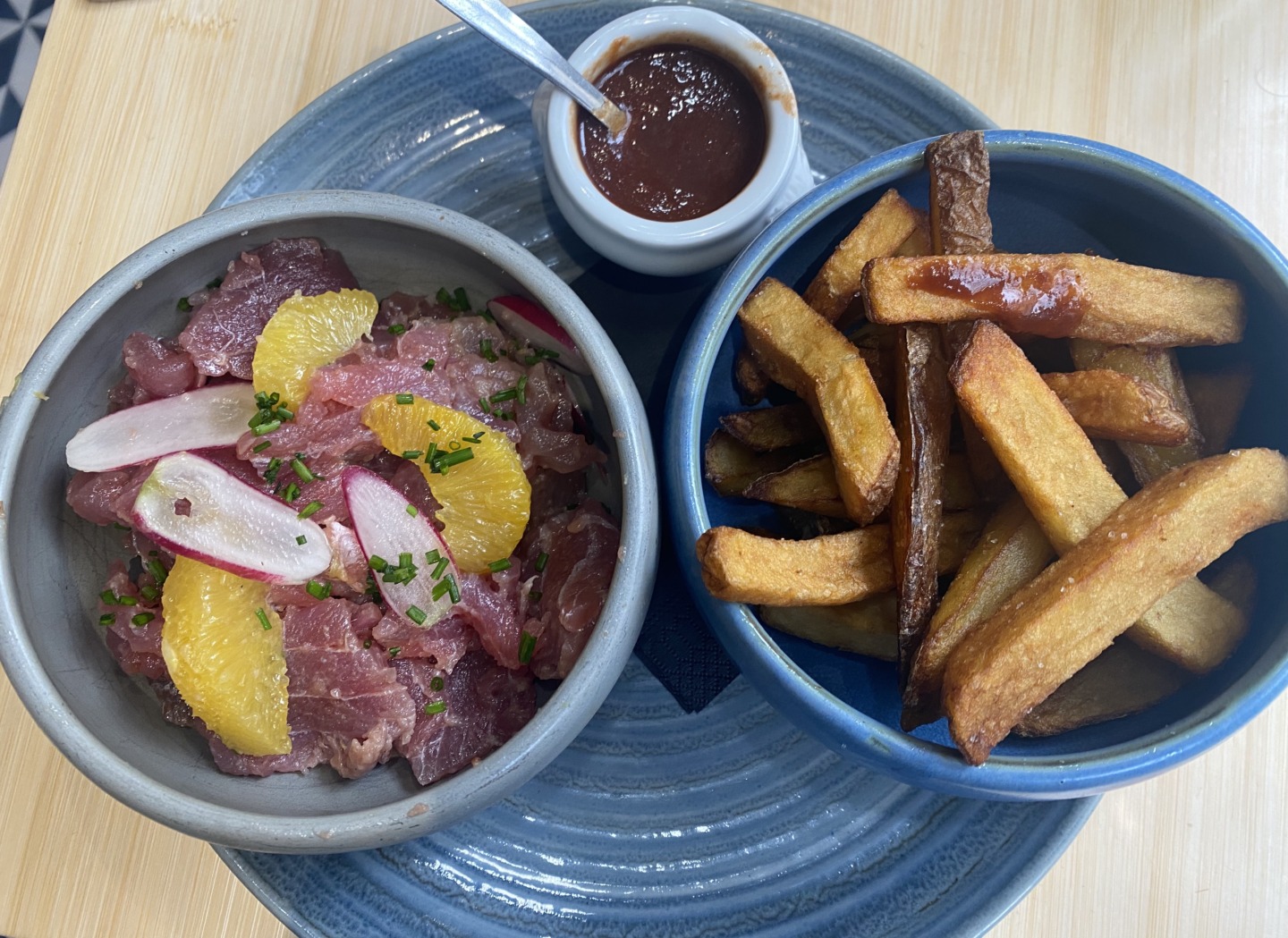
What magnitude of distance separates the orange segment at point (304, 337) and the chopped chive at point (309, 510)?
0.16m

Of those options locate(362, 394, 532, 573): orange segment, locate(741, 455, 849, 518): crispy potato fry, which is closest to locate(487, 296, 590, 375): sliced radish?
locate(362, 394, 532, 573): orange segment

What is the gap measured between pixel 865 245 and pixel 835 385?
0.24 meters

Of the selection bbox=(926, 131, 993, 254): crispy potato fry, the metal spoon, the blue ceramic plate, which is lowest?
the blue ceramic plate

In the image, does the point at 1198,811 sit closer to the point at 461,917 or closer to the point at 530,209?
the point at 461,917

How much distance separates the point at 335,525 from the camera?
1.35m

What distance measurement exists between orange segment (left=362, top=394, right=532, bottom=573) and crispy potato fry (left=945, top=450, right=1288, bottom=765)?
2.11 feet

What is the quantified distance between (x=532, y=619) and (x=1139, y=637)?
33.5 inches

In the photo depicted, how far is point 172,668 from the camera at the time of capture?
1.26 metres

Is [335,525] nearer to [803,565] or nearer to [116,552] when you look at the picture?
[116,552]

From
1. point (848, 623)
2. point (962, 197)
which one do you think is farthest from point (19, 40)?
point (848, 623)

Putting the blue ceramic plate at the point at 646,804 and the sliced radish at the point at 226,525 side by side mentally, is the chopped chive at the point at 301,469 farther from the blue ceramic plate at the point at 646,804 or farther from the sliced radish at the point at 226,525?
the blue ceramic plate at the point at 646,804

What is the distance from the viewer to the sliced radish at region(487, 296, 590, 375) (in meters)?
1.46

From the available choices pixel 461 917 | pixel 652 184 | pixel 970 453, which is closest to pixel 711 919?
pixel 461 917

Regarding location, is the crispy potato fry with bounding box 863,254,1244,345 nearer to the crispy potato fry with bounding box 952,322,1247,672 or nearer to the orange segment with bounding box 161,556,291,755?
the crispy potato fry with bounding box 952,322,1247,672
